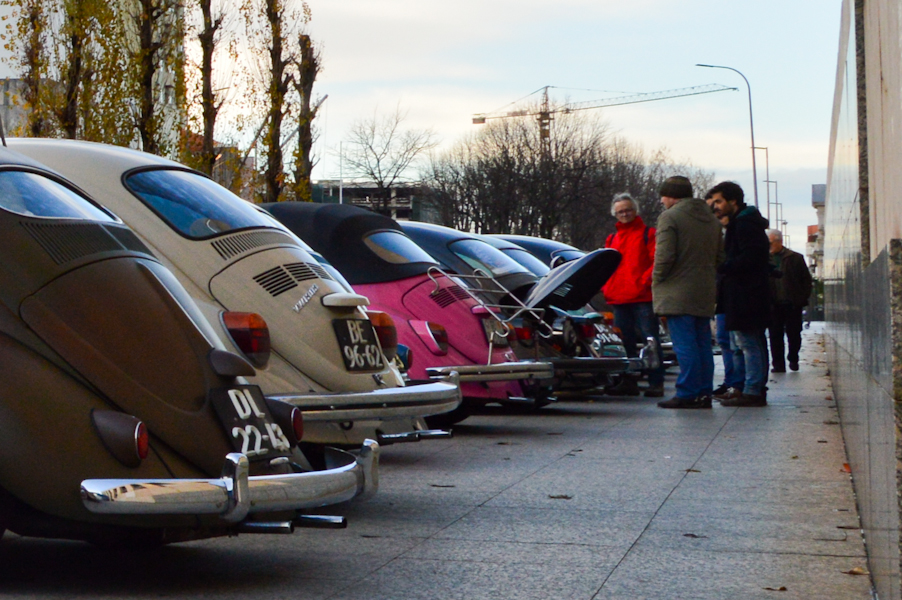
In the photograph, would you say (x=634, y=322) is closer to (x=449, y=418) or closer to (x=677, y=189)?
(x=677, y=189)

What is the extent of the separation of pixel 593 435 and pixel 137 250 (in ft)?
17.9

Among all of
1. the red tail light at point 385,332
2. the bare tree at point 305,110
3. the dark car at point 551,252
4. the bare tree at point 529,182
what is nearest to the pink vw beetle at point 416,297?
the red tail light at point 385,332

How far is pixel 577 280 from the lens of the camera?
10.9m

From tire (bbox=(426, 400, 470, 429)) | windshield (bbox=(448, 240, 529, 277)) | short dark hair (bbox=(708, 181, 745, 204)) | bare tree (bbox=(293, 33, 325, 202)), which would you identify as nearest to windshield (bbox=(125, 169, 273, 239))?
tire (bbox=(426, 400, 470, 429))

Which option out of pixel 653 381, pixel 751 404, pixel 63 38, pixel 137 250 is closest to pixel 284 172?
pixel 63 38

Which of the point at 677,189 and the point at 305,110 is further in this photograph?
the point at 305,110

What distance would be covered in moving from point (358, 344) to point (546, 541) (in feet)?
5.87

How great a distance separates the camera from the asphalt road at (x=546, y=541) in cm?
451

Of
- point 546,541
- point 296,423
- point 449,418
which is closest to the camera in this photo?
point 296,423

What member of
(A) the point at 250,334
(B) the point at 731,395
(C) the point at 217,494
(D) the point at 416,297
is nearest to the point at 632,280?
(B) the point at 731,395

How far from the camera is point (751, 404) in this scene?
11.7 m

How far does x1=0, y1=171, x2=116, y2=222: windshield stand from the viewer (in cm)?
450

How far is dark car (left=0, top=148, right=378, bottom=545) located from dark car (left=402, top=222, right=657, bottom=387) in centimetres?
584

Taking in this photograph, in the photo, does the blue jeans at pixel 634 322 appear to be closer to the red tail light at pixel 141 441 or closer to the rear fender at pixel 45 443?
the red tail light at pixel 141 441
